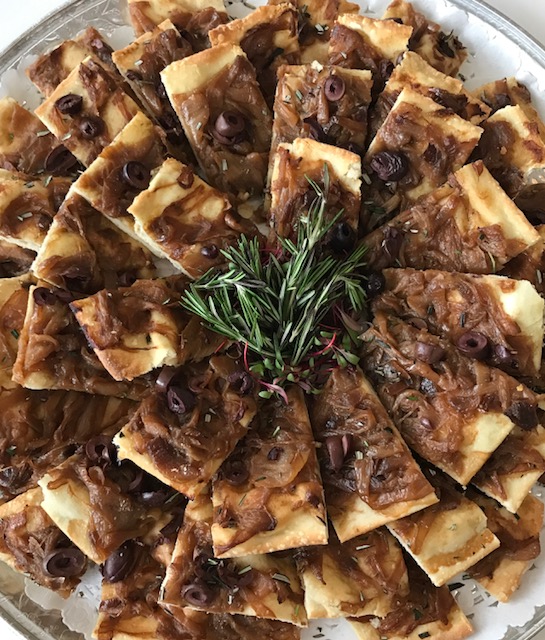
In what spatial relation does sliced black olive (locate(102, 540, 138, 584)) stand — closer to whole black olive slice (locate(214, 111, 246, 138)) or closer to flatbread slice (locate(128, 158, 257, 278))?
flatbread slice (locate(128, 158, 257, 278))

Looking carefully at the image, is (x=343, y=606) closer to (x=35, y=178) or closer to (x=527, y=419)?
(x=527, y=419)

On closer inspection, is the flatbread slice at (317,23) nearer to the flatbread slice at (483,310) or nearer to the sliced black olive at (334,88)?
the sliced black olive at (334,88)

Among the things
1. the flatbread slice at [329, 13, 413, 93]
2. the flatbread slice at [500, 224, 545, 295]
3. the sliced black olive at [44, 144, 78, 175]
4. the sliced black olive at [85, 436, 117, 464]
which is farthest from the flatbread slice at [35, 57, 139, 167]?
the flatbread slice at [500, 224, 545, 295]

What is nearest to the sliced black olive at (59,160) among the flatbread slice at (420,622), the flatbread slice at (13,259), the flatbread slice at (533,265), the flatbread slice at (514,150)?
the flatbread slice at (13,259)

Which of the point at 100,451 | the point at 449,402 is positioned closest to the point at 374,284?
the point at 449,402

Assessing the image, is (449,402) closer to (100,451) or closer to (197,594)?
(197,594)

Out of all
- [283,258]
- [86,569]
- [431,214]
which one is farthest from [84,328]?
[431,214]
